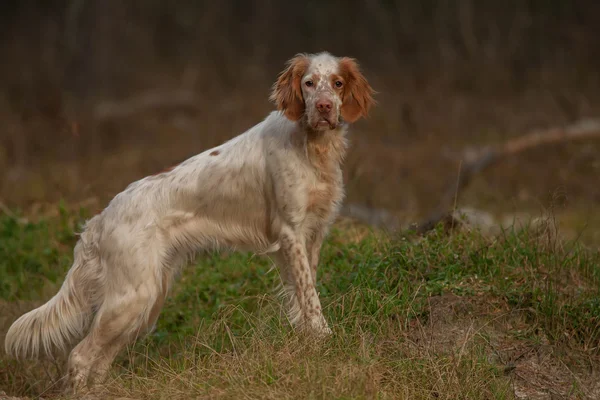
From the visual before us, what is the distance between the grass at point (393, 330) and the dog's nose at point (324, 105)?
2.96 feet

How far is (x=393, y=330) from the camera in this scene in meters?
4.27

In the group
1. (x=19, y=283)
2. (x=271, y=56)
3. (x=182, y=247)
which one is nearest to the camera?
(x=182, y=247)

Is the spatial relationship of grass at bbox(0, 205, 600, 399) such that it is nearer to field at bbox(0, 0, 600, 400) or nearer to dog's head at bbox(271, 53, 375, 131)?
field at bbox(0, 0, 600, 400)

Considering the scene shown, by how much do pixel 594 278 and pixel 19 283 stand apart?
3813 millimetres

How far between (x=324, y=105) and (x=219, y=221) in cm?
85

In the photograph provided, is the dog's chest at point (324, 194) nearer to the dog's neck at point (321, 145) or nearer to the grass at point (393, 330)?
the dog's neck at point (321, 145)

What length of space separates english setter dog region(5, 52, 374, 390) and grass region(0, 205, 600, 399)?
0.20 metres

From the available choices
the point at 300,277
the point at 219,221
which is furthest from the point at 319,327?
the point at 219,221

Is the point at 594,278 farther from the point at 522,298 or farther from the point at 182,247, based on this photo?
the point at 182,247

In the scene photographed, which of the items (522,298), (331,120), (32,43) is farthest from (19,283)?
(32,43)

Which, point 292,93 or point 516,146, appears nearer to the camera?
point 292,93

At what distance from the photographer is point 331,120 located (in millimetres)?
4328

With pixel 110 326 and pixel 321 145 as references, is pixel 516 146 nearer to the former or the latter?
pixel 321 145

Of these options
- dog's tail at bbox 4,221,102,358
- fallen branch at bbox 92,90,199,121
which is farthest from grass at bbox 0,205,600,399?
fallen branch at bbox 92,90,199,121
